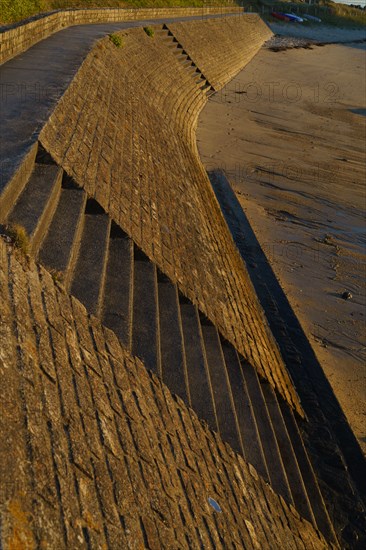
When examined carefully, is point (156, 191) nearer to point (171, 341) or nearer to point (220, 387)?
point (171, 341)

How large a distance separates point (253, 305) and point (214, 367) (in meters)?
2.47

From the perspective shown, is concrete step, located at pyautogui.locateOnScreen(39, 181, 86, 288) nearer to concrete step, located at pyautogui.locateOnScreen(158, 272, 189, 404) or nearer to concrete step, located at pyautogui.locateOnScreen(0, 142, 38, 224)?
concrete step, located at pyautogui.locateOnScreen(0, 142, 38, 224)

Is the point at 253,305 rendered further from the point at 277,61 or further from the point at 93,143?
the point at 277,61

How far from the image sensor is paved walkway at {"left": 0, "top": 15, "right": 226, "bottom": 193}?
5.63m

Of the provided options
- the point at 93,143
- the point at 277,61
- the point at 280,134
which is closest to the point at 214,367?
the point at 93,143

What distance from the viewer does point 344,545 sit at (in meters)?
5.40

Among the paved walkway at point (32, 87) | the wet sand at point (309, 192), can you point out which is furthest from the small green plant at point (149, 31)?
the paved walkway at point (32, 87)

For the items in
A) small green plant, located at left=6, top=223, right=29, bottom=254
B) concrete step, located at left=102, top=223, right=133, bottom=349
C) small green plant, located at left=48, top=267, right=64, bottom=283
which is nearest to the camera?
small green plant, located at left=6, top=223, right=29, bottom=254

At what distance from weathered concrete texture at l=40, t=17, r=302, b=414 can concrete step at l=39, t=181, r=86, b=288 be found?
0.32 meters

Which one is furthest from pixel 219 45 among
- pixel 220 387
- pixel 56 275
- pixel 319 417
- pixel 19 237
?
pixel 19 237

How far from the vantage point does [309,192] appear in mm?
13117

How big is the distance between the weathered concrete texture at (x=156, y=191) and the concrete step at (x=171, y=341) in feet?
0.87

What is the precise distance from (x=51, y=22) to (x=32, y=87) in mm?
6278

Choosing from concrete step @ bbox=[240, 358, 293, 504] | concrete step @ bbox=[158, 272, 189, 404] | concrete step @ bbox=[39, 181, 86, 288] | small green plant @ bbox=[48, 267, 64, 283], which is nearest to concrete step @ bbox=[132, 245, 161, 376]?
concrete step @ bbox=[158, 272, 189, 404]
